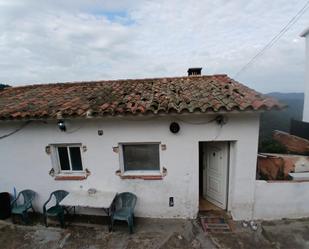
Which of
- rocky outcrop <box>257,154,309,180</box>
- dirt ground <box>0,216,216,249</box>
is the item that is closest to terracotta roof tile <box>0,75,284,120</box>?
rocky outcrop <box>257,154,309,180</box>

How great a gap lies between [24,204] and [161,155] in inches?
211

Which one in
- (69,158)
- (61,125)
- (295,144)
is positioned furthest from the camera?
(295,144)

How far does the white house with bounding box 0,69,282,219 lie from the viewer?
5.50 metres

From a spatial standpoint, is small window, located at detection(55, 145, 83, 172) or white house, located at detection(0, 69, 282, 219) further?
small window, located at detection(55, 145, 83, 172)

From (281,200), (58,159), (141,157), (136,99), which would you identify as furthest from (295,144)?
(58,159)

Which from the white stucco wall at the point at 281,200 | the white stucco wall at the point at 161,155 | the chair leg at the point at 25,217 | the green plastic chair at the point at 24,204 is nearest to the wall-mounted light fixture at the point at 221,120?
the white stucco wall at the point at 161,155

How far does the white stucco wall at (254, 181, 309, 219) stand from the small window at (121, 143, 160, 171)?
348 cm

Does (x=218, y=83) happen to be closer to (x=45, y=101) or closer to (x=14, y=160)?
(x=45, y=101)

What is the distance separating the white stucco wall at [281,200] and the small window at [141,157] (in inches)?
137

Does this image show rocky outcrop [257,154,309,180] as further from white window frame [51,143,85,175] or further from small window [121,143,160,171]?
white window frame [51,143,85,175]

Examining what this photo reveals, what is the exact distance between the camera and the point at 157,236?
5.63 m

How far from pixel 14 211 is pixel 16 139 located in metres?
2.54

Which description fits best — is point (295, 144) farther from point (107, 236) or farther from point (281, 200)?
point (107, 236)

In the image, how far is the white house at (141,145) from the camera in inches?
216
